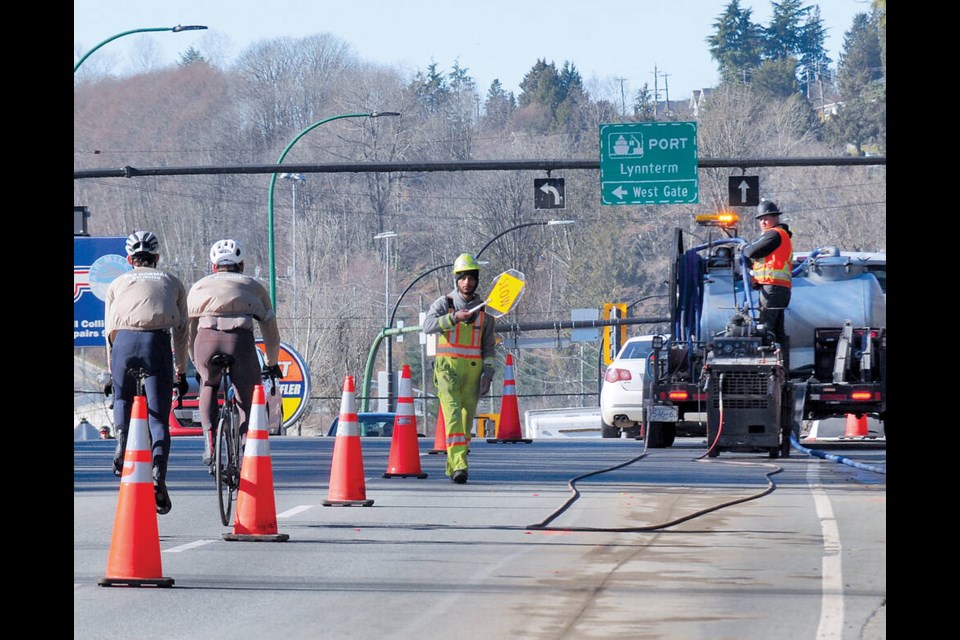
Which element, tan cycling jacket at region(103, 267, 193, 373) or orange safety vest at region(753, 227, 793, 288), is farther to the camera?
orange safety vest at region(753, 227, 793, 288)

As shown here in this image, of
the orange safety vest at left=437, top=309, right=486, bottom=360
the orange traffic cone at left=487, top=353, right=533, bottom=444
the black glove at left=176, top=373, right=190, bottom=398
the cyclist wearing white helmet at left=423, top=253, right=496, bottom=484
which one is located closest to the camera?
the black glove at left=176, top=373, right=190, bottom=398

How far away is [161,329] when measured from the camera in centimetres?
1201

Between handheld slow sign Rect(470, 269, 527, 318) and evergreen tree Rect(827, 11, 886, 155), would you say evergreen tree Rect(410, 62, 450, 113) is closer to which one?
evergreen tree Rect(827, 11, 886, 155)

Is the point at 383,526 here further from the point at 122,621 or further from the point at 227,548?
the point at 122,621

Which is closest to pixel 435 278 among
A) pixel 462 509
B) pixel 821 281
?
pixel 821 281

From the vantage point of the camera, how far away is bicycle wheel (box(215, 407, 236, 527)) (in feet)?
37.9

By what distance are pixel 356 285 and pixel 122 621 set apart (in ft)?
291

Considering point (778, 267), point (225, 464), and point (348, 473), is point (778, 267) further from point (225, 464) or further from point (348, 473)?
point (225, 464)

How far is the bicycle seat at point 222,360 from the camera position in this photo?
1200cm

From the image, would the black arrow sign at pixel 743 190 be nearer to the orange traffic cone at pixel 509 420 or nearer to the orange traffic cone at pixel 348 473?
the orange traffic cone at pixel 509 420

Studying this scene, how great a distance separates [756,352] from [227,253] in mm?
7959

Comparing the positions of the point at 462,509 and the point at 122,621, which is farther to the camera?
the point at 462,509

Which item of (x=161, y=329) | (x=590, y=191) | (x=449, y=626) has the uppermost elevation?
(x=590, y=191)

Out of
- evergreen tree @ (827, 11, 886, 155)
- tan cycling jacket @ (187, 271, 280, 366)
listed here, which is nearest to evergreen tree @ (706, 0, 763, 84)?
evergreen tree @ (827, 11, 886, 155)
